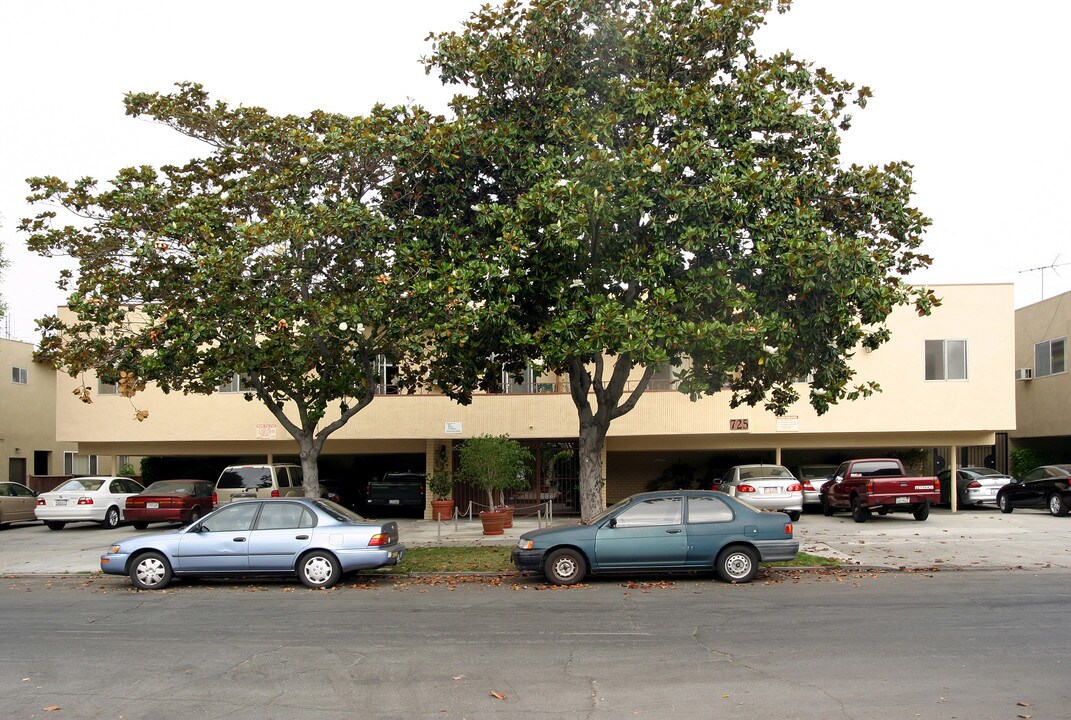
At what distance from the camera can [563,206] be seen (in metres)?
13.9

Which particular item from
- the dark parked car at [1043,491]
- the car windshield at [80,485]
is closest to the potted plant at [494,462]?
the car windshield at [80,485]

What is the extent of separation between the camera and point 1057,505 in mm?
26375

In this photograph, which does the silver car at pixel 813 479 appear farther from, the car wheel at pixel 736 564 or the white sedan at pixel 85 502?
Answer: the white sedan at pixel 85 502

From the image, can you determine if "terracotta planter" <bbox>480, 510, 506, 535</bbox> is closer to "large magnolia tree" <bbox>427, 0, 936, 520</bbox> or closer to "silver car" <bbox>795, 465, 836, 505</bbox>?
A: "large magnolia tree" <bbox>427, 0, 936, 520</bbox>

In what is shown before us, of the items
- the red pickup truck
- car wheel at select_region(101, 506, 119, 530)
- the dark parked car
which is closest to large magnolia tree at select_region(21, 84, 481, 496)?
car wheel at select_region(101, 506, 119, 530)

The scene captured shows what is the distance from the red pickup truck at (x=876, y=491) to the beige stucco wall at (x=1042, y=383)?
41.0 feet

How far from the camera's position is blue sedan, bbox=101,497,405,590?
14.2 meters

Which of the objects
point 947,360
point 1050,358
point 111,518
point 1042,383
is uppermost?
point 1050,358

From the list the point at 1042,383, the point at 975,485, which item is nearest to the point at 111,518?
the point at 975,485

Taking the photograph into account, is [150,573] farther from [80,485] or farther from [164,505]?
[80,485]

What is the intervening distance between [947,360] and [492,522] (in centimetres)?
1454

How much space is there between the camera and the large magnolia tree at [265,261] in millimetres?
15898

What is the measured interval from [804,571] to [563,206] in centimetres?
709

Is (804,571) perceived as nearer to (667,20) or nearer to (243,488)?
(667,20)
